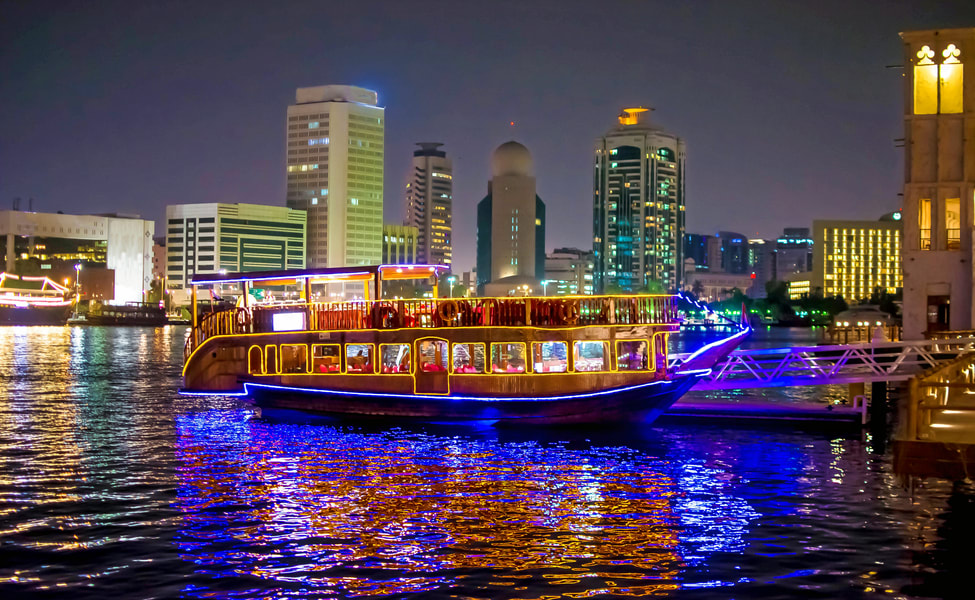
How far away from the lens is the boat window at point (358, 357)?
37.3m

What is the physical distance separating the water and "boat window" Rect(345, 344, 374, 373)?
2273 millimetres

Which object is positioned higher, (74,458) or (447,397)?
(447,397)

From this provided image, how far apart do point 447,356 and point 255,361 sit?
7.85m

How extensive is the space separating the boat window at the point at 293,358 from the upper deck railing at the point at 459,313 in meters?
0.94

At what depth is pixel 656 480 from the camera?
87.9 ft

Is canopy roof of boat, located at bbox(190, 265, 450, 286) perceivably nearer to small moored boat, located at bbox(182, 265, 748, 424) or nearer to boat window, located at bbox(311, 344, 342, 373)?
small moored boat, located at bbox(182, 265, 748, 424)

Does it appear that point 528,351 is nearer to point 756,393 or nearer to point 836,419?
point 836,419

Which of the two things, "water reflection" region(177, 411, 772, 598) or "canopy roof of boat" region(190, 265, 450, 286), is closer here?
"water reflection" region(177, 411, 772, 598)

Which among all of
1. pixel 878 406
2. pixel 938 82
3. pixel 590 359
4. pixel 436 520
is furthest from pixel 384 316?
pixel 938 82

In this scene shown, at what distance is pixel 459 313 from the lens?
3572 cm

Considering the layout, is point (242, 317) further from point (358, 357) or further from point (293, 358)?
point (358, 357)

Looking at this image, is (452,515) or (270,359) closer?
(452,515)

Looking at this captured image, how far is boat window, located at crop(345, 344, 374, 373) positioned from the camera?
122 ft

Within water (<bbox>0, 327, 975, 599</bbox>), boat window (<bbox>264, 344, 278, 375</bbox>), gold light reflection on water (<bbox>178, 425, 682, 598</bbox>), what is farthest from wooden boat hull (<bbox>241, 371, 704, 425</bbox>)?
gold light reflection on water (<bbox>178, 425, 682, 598</bbox>)
